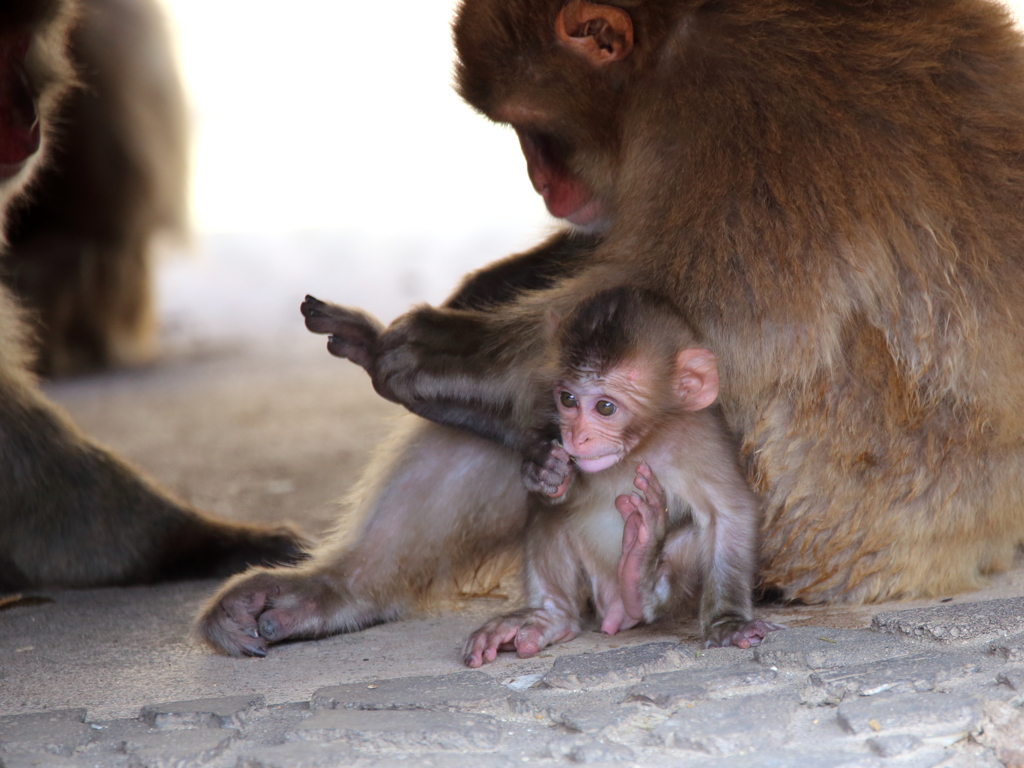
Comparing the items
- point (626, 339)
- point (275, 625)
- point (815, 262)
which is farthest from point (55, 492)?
point (815, 262)

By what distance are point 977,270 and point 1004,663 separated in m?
0.72

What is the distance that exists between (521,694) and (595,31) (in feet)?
4.35

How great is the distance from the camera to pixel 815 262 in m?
2.19

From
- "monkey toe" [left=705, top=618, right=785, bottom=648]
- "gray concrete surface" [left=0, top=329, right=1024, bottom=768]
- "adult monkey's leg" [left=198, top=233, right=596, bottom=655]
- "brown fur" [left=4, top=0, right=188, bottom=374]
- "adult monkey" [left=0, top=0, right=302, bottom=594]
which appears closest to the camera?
"gray concrete surface" [left=0, top=329, right=1024, bottom=768]

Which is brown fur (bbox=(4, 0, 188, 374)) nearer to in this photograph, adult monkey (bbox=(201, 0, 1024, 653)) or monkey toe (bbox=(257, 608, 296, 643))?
monkey toe (bbox=(257, 608, 296, 643))

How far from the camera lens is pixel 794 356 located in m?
2.21

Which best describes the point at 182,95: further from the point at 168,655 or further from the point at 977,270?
the point at 977,270

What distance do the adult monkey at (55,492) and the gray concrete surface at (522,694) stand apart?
9.8 inches

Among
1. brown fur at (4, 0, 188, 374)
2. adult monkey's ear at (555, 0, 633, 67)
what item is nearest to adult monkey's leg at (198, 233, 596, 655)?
adult monkey's ear at (555, 0, 633, 67)

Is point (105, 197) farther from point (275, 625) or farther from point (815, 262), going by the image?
point (815, 262)

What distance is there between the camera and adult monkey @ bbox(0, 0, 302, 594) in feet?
10.1

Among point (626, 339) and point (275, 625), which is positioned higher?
point (626, 339)

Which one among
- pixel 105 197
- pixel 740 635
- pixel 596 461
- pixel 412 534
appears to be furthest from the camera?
pixel 105 197

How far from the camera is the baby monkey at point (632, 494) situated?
226cm
